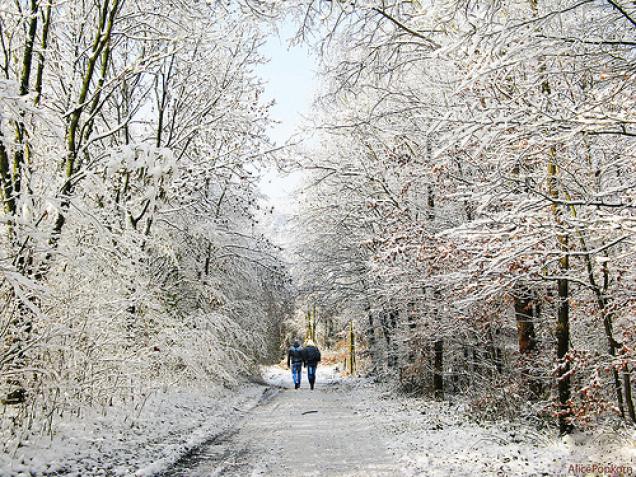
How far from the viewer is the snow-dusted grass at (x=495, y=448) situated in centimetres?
527

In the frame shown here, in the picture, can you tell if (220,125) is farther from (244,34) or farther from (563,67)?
(563,67)

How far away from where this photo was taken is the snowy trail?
554 centimetres

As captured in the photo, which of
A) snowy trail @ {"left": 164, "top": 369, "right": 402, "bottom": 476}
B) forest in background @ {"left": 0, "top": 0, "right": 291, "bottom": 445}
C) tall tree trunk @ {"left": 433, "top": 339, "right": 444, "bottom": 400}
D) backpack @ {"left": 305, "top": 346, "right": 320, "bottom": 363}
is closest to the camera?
forest in background @ {"left": 0, "top": 0, "right": 291, "bottom": 445}

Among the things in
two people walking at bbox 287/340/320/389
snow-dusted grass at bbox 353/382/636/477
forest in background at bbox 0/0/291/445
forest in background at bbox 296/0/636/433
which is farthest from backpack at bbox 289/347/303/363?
snow-dusted grass at bbox 353/382/636/477

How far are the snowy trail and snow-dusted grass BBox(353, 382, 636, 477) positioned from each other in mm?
437

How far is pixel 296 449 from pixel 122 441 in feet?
8.34

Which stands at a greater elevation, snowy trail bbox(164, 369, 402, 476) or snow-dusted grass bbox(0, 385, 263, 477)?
snow-dusted grass bbox(0, 385, 263, 477)

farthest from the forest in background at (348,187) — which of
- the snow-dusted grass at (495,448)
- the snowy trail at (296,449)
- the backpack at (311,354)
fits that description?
the backpack at (311,354)

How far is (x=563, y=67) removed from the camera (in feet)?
16.6

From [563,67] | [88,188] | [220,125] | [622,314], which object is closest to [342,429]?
[622,314]

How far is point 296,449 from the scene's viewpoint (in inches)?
265

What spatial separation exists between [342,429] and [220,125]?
27.6 feet

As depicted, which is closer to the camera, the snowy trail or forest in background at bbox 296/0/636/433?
forest in background at bbox 296/0/636/433

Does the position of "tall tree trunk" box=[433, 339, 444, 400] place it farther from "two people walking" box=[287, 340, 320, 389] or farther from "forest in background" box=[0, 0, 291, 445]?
"two people walking" box=[287, 340, 320, 389]
